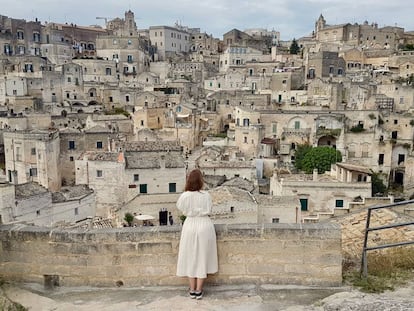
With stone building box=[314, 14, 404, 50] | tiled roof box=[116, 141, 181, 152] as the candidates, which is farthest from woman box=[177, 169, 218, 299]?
stone building box=[314, 14, 404, 50]

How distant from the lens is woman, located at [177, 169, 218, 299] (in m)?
5.04

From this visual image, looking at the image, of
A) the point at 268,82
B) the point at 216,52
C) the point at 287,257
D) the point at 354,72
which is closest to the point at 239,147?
the point at 268,82

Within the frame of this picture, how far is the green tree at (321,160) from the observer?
3541 centimetres

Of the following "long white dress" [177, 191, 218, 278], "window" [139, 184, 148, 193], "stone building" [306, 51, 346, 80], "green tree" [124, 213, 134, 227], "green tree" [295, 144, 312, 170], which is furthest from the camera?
"stone building" [306, 51, 346, 80]

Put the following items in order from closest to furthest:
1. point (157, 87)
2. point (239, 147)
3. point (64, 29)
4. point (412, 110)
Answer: point (239, 147), point (412, 110), point (157, 87), point (64, 29)

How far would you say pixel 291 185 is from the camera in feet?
90.3

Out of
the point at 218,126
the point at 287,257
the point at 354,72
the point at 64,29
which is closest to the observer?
the point at 287,257

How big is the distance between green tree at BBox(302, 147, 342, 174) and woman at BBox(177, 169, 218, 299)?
31.1m

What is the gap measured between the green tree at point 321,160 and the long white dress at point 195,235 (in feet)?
102

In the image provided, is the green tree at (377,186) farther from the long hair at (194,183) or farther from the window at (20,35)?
the window at (20,35)

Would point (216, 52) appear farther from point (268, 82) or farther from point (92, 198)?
point (92, 198)

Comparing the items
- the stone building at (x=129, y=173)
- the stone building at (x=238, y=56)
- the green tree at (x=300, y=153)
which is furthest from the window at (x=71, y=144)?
the stone building at (x=238, y=56)

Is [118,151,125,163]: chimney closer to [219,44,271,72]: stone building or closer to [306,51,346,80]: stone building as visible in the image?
[306,51,346,80]: stone building

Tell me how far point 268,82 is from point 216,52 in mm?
31486
